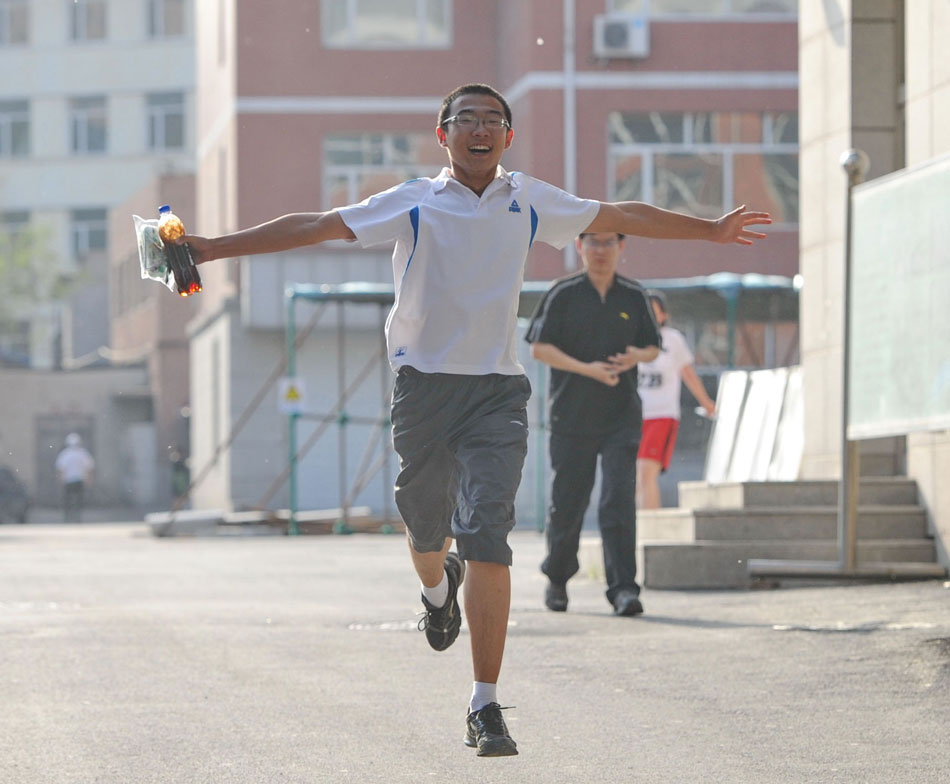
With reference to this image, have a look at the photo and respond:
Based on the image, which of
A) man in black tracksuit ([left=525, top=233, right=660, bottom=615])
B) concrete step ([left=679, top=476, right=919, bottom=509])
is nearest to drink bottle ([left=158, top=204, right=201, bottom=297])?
man in black tracksuit ([left=525, top=233, right=660, bottom=615])

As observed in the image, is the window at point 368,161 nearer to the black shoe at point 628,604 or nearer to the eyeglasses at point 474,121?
the black shoe at point 628,604

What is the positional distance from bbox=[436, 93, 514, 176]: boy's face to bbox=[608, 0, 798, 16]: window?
28982mm

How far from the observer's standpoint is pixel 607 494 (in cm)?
1077

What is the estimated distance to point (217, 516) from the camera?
91.7 feet

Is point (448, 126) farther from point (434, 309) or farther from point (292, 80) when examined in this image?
point (292, 80)

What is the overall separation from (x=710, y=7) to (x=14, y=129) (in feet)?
146

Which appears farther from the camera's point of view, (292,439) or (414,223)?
(292,439)

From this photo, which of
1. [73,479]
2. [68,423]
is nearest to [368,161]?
[73,479]

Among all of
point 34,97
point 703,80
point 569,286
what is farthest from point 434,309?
point 34,97

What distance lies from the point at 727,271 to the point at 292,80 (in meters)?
8.20

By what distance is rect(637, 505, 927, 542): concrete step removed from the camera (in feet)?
42.7

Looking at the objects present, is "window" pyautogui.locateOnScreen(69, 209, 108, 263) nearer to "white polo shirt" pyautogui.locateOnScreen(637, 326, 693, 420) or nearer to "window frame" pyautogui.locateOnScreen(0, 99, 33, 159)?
"window frame" pyautogui.locateOnScreen(0, 99, 33, 159)

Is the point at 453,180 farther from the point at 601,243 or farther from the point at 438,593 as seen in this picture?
the point at 601,243

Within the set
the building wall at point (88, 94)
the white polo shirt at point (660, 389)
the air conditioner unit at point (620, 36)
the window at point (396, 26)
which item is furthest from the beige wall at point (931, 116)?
the building wall at point (88, 94)
